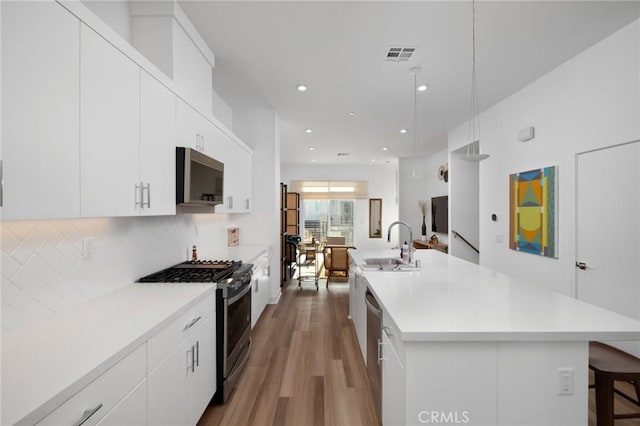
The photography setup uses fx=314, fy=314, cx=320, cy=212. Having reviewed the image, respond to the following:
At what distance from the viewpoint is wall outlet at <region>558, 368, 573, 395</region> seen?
1.35 metres

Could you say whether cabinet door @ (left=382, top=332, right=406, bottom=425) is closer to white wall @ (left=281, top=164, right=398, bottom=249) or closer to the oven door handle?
the oven door handle

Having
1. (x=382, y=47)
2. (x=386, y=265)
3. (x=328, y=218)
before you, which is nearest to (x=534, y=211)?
(x=386, y=265)

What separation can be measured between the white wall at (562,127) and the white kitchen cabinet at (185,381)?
11.1ft

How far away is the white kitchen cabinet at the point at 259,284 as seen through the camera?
139 inches

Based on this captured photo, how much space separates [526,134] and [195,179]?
3.69 m

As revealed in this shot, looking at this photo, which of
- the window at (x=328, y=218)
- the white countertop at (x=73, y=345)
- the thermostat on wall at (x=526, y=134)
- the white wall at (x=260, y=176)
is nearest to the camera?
the white countertop at (x=73, y=345)

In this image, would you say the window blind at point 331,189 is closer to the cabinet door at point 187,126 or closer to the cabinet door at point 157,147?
the cabinet door at point 187,126

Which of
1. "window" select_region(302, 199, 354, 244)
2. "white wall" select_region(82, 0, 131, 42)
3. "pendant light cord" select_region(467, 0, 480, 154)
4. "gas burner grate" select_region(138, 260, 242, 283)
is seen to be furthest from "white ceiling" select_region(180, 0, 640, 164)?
"window" select_region(302, 199, 354, 244)

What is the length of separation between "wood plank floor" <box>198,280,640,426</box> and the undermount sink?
91 cm

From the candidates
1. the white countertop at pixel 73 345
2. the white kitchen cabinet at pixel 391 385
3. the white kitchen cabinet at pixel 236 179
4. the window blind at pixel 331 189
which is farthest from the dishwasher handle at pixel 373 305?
the window blind at pixel 331 189

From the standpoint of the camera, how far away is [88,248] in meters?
1.81

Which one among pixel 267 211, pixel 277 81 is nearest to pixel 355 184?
pixel 267 211

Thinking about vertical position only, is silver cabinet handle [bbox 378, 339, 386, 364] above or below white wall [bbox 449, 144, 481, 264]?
below

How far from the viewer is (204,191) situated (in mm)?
2488
